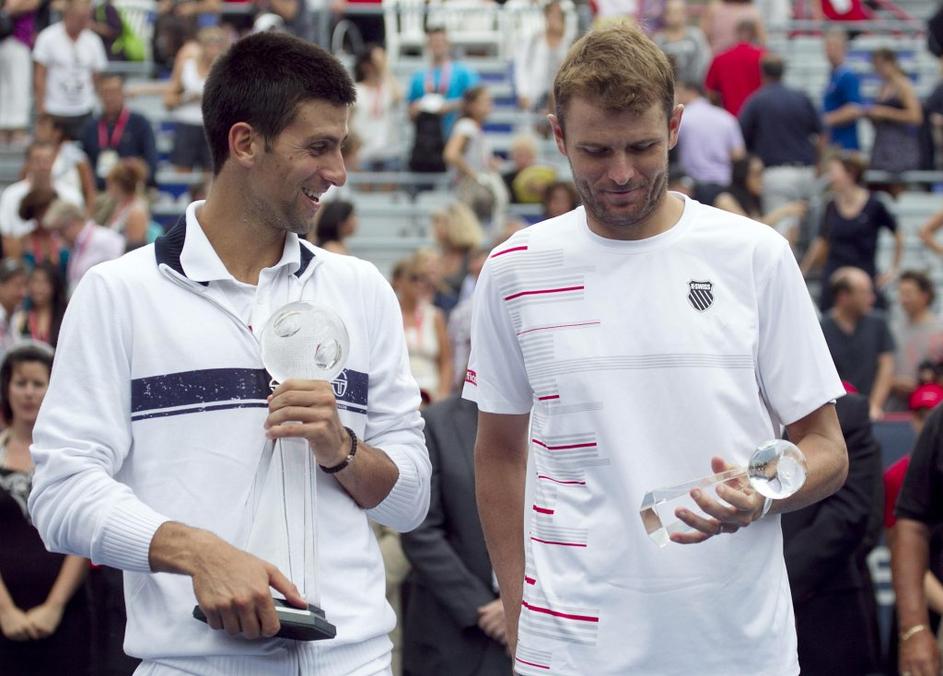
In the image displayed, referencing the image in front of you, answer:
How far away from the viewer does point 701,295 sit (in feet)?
11.4

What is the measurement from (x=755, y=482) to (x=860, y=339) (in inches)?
296

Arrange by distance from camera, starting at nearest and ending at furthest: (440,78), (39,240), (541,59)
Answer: (39,240), (440,78), (541,59)

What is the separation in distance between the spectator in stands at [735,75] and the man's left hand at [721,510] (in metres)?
12.7

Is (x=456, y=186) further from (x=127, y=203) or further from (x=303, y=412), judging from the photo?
(x=303, y=412)

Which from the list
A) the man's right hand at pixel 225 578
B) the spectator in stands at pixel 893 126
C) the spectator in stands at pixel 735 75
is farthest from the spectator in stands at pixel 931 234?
the man's right hand at pixel 225 578

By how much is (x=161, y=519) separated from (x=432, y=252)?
7594 millimetres

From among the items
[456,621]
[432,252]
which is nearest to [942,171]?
[432,252]

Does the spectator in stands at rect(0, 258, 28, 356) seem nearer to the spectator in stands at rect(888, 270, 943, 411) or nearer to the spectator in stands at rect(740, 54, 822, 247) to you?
the spectator in stands at rect(888, 270, 943, 411)

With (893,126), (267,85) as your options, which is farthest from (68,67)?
(267,85)

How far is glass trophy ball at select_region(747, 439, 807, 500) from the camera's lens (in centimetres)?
317

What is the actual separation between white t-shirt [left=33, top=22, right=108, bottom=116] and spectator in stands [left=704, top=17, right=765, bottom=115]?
582cm

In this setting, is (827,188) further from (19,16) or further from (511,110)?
(19,16)

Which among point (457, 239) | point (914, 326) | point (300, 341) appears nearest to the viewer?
point (300, 341)

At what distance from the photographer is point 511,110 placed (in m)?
17.0
